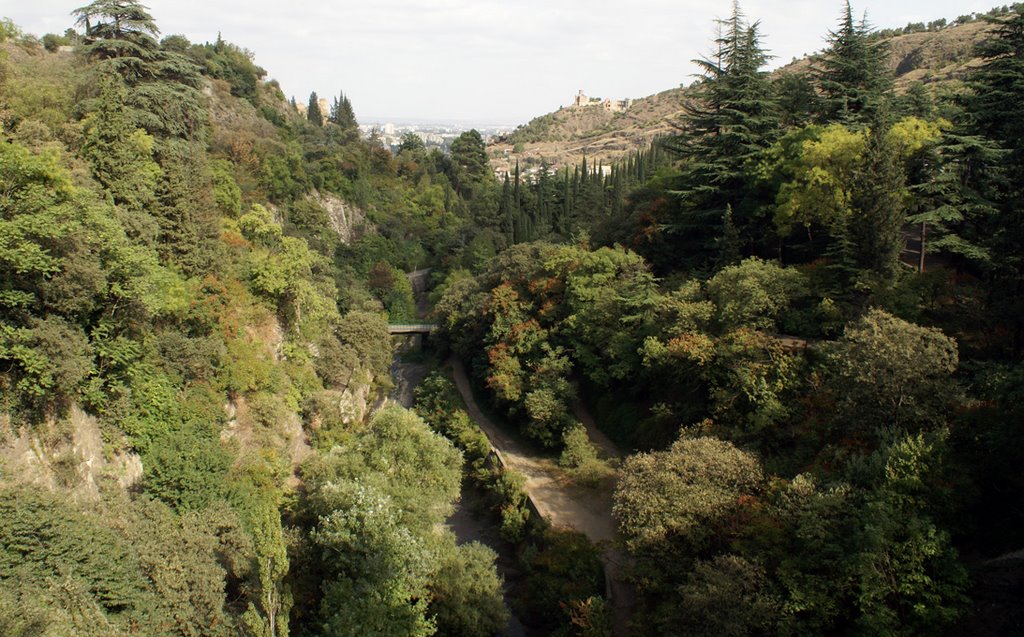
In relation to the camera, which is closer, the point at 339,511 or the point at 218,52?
the point at 339,511

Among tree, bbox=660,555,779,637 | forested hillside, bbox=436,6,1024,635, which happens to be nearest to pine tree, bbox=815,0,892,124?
forested hillside, bbox=436,6,1024,635

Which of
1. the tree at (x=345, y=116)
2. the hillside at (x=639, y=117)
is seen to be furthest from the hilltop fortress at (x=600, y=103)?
the tree at (x=345, y=116)

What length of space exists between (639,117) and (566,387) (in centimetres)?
11801

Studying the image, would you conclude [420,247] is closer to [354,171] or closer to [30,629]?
[354,171]

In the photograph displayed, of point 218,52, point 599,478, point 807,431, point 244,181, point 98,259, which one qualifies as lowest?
point 599,478

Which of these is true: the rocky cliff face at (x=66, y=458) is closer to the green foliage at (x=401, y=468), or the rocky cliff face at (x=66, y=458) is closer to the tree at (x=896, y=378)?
the green foliage at (x=401, y=468)

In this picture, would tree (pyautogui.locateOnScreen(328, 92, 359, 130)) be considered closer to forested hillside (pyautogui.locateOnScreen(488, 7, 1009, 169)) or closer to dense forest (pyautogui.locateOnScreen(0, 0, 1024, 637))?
forested hillside (pyautogui.locateOnScreen(488, 7, 1009, 169))

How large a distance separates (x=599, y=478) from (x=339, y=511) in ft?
36.0

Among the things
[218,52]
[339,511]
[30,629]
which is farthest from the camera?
[218,52]

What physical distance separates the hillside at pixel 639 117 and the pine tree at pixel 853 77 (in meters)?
28.2

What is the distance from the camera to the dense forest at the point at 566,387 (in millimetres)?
13602

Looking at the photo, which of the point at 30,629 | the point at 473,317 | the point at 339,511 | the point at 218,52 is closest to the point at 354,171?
the point at 218,52

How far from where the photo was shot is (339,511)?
17453mm

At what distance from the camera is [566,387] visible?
29.0 meters
